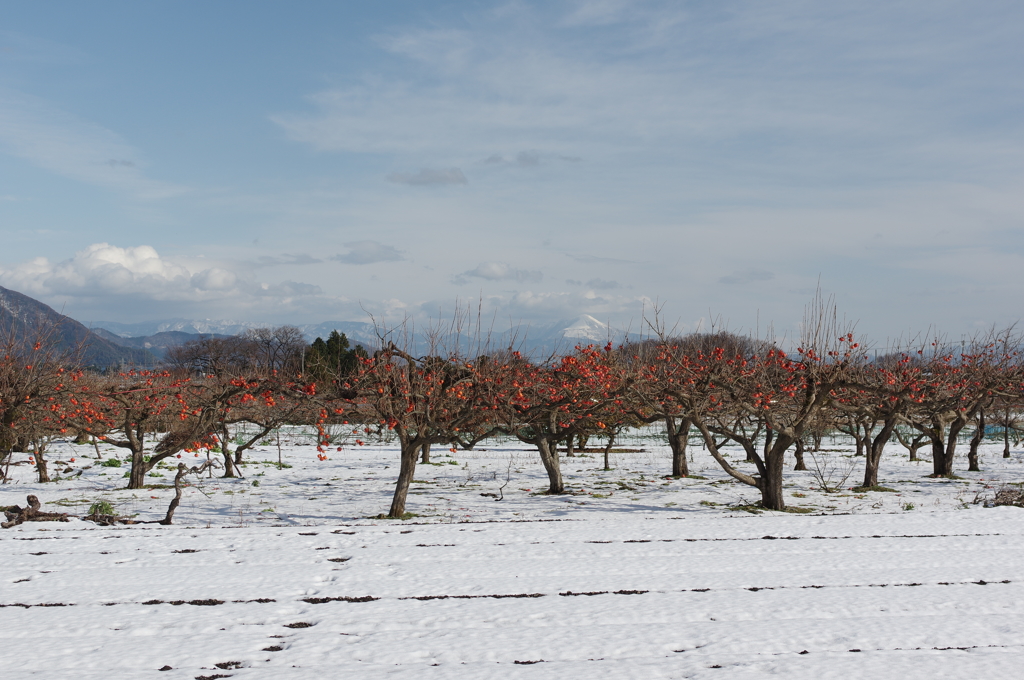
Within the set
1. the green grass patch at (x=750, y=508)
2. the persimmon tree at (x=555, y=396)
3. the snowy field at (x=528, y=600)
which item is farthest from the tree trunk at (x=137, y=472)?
the green grass patch at (x=750, y=508)

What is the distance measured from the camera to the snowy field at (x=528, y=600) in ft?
12.0

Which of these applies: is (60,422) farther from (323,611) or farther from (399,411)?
(323,611)

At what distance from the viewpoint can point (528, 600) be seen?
4.64 meters

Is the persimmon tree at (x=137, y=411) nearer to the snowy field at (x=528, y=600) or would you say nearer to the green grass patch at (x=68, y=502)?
the green grass patch at (x=68, y=502)

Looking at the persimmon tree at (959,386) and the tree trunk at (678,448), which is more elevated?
the persimmon tree at (959,386)

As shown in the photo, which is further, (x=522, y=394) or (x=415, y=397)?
(x=522, y=394)

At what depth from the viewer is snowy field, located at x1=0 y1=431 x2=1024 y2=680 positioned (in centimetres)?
365

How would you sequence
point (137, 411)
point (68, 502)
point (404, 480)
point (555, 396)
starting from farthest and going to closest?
point (137, 411) < point (555, 396) < point (68, 502) < point (404, 480)

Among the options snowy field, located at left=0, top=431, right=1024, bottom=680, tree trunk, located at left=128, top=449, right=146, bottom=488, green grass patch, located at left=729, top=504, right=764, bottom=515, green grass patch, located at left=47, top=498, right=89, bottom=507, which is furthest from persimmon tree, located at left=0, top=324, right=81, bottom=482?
green grass patch, located at left=729, top=504, right=764, bottom=515

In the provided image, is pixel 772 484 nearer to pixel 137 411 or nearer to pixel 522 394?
pixel 522 394

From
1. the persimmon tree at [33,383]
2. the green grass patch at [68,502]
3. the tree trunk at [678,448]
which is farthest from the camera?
the tree trunk at [678,448]

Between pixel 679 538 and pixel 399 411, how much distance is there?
6851 mm

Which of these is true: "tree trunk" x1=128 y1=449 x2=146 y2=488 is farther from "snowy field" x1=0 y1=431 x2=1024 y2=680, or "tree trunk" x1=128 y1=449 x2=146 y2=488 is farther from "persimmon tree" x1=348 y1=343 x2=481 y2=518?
"snowy field" x1=0 y1=431 x2=1024 y2=680

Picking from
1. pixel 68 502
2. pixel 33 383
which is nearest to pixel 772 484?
pixel 33 383
